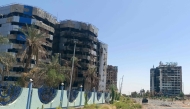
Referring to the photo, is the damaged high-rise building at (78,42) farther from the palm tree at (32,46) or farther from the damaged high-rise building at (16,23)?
the palm tree at (32,46)

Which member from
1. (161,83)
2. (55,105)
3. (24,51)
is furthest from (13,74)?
(161,83)

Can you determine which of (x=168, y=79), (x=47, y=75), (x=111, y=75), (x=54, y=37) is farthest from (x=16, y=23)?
(x=168, y=79)

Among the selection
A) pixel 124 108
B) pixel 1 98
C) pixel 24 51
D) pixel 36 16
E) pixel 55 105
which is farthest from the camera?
pixel 36 16

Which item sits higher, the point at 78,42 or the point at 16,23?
the point at 16,23

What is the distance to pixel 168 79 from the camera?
6811 inches

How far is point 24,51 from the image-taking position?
3209 cm

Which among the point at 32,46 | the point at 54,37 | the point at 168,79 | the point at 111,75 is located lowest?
the point at 168,79

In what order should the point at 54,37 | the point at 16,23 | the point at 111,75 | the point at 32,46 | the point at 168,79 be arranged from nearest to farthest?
1. the point at 32,46
2. the point at 16,23
3. the point at 54,37
4. the point at 111,75
5. the point at 168,79

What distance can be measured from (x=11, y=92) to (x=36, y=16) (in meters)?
52.7

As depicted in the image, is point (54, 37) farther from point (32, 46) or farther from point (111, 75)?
point (111, 75)

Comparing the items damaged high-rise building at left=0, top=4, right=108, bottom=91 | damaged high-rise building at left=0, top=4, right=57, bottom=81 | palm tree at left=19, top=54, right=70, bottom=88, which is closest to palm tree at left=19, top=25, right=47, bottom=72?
palm tree at left=19, top=54, right=70, bottom=88

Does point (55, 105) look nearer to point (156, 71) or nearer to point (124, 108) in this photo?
point (124, 108)

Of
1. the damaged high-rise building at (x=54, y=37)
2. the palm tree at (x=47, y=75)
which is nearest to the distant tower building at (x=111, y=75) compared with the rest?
the damaged high-rise building at (x=54, y=37)

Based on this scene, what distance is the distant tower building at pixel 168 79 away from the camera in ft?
561
